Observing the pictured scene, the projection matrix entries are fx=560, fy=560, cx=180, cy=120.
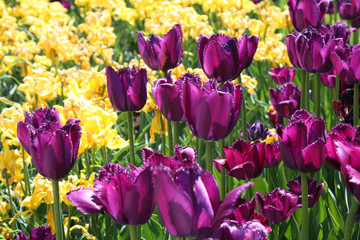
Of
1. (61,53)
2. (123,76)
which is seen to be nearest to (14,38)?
(61,53)

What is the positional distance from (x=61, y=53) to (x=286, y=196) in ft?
7.56

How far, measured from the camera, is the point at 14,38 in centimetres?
421

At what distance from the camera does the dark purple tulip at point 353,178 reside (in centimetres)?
128

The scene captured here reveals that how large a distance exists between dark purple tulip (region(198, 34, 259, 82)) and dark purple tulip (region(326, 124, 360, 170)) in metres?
0.50

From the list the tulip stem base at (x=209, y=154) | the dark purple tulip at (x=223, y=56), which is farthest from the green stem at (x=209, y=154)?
the dark purple tulip at (x=223, y=56)

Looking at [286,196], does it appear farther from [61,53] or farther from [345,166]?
[61,53]

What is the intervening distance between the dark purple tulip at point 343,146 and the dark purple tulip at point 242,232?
1.15 feet

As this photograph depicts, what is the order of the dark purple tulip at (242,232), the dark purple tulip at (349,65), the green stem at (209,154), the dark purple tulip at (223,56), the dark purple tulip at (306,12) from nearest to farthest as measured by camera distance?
the dark purple tulip at (242,232), the green stem at (209,154), the dark purple tulip at (223,56), the dark purple tulip at (349,65), the dark purple tulip at (306,12)

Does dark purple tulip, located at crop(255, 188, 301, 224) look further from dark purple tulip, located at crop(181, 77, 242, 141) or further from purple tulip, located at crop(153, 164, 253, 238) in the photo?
purple tulip, located at crop(153, 164, 253, 238)

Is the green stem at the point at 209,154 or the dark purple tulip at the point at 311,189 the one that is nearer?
the green stem at the point at 209,154

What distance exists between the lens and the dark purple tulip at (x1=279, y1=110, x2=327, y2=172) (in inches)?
57.1

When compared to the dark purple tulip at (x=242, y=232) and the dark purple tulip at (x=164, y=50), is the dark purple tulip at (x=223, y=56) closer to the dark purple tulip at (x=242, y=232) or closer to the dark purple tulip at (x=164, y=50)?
the dark purple tulip at (x=164, y=50)

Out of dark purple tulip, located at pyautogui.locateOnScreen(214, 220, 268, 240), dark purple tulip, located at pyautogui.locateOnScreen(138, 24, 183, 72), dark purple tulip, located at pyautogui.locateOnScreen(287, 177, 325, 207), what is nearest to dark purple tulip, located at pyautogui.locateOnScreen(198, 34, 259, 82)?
dark purple tulip, located at pyautogui.locateOnScreen(138, 24, 183, 72)

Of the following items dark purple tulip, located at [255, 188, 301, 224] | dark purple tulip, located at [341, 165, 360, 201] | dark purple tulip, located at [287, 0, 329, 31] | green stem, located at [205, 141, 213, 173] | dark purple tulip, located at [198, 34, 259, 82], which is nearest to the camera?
dark purple tulip, located at [341, 165, 360, 201]
